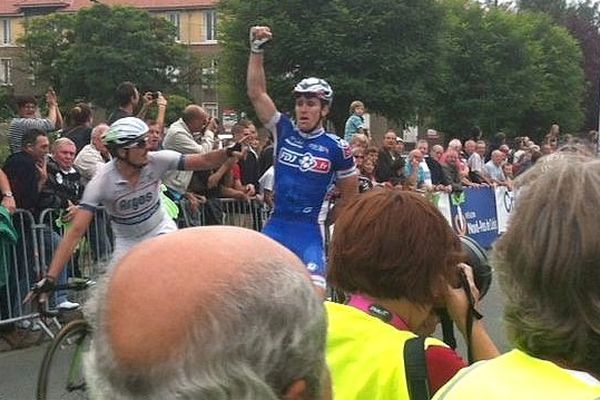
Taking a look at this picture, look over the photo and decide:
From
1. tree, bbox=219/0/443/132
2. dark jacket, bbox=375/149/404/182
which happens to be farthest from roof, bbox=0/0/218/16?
dark jacket, bbox=375/149/404/182

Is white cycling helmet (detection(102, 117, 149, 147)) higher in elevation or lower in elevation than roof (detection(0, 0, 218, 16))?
lower

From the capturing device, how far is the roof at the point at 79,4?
105 metres

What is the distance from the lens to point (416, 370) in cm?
255

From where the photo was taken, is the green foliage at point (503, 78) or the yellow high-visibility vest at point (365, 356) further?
the green foliage at point (503, 78)

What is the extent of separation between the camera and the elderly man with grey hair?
1386 mm

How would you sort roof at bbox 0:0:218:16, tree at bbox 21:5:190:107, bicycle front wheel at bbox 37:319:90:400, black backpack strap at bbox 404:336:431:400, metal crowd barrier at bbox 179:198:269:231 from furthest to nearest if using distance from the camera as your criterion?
roof at bbox 0:0:218:16 → tree at bbox 21:5:190:107 → metal crowd barrier at bbox 179:198:269:231 → bicycle front wheel at bbox 37:319:90:400 → black backpack strap at bbox 404:336:431:400

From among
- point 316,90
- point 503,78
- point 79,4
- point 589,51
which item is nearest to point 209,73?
point 79,4

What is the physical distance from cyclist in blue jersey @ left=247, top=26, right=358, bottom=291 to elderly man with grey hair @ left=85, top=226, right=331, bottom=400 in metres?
5.09

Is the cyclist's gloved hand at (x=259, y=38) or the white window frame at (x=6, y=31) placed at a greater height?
the white window frame at (x=6, y=31)

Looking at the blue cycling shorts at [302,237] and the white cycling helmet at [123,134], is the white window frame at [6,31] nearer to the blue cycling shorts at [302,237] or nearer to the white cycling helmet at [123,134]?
the white cycling helmet at [123,134]

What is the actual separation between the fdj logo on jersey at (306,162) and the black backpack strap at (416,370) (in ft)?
13.6

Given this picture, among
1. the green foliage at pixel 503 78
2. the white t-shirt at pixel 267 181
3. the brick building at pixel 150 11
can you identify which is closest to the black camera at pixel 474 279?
the white t-shirt at pixel 267 181

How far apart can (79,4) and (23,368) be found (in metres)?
110

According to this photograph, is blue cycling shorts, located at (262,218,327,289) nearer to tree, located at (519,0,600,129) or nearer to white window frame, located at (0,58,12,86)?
tree, located at (519,0,600,129)
